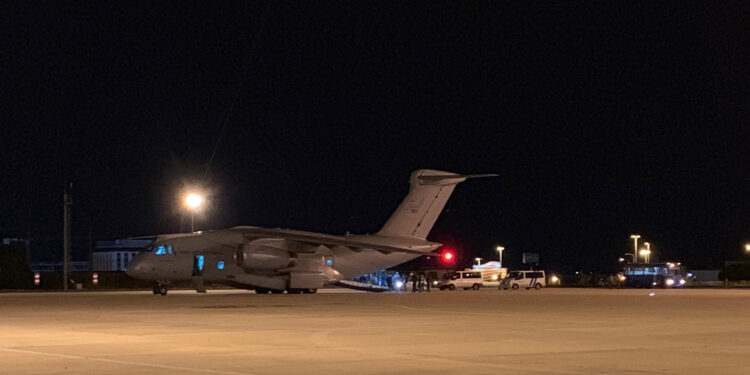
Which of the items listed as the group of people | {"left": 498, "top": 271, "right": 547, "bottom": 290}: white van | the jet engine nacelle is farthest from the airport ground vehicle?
the jet engine nacelle

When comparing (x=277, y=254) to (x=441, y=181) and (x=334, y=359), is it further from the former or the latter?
(x=334, y=359)

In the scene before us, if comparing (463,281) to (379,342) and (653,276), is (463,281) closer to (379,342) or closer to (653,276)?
(653,276)

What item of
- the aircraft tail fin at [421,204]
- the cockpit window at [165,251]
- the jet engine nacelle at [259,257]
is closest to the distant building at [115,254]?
the aircraft tail fin at [421,204]

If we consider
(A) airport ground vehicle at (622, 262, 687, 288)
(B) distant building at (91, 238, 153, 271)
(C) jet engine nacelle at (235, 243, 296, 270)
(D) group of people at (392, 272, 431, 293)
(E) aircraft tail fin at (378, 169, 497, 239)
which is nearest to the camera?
(C) jet engine nacelle at (235, 243, 296, 270)

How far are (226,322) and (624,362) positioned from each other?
13138 mm

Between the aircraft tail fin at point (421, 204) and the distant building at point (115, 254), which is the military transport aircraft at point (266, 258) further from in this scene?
the distant building at point (115, 254)

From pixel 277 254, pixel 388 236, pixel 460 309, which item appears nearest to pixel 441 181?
pixel 388 236

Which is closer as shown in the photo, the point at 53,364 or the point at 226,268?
the point at 53,364

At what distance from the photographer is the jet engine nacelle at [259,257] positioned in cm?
5334

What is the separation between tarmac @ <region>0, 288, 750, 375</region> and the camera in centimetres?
1595

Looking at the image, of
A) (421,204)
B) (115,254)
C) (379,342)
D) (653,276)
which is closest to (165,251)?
(421,204)

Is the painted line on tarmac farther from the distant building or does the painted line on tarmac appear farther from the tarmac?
the distant building

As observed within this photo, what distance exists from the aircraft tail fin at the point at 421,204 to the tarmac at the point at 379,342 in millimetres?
27200

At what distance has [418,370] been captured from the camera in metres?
15.5
